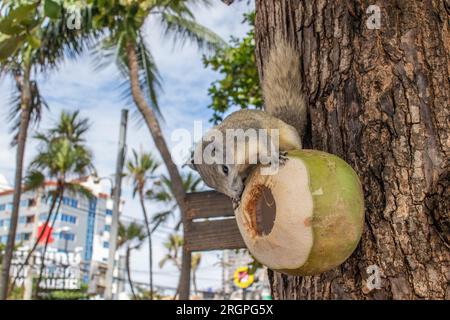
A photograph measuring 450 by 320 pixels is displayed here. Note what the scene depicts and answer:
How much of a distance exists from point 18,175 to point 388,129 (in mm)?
8395

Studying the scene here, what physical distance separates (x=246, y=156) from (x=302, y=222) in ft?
1.32

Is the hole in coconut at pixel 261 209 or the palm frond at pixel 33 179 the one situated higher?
the palm frond at pixel 33 179

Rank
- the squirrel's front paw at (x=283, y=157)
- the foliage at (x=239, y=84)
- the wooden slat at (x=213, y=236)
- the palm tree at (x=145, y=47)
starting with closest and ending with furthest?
the squirrel's front paw at (x=283, y=157) < the wooden slat at (x=213, y=236) < the foliage at (x=239, y=84) < the palm tree at (x=145, y=47)

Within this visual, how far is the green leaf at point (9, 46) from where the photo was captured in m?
1.63

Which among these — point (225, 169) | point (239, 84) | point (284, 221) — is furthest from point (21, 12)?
point (239, 84)

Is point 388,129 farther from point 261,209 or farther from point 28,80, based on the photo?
point 28,80

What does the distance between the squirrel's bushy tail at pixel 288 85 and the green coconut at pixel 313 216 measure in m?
0.31

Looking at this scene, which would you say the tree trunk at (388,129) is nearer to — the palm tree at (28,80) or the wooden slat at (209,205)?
the wooden slat at (209,205)

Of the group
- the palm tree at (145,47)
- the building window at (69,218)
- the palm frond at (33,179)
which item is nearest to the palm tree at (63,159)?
the palm frond at (33,179)

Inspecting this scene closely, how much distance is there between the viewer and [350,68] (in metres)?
1.20

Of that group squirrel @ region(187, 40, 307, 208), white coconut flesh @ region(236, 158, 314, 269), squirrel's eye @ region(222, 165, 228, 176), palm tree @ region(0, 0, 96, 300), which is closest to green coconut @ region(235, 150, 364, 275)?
white coconut flesh @ region(236, 158, 314, 269)

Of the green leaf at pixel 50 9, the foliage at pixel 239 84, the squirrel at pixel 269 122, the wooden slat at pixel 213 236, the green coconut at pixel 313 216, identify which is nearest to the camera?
the green coconut at pixel 313 216

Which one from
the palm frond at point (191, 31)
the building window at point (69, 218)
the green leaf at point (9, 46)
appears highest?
the building window at point (69, 218)
